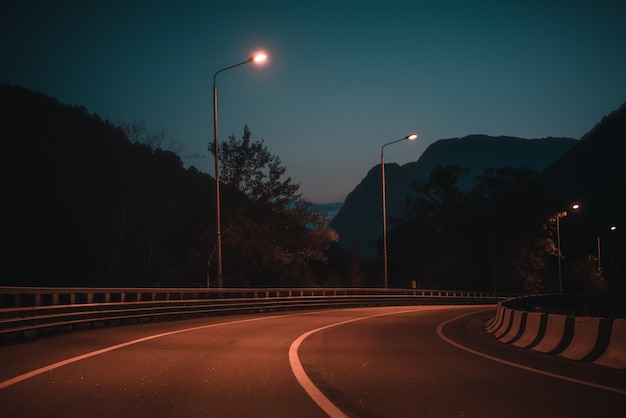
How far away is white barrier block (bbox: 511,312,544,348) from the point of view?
42.0 feet

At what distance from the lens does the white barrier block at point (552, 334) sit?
1148 cm

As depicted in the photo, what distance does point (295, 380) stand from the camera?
27.8 ft

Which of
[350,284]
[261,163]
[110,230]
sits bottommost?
[350,284]

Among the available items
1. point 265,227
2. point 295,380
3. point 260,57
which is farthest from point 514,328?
point 265,227

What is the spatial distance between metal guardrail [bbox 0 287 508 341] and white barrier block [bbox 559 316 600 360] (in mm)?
9977

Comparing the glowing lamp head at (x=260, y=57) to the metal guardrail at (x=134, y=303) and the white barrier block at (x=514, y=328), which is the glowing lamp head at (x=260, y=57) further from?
the white barrier block at (x=514, y=328)

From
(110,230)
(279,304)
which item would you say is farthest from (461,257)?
(279,304)

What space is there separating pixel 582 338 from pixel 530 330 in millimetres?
2631

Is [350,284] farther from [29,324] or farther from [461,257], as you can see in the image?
[29,324]

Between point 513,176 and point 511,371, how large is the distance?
288 feet

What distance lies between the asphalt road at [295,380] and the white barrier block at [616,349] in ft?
0.75

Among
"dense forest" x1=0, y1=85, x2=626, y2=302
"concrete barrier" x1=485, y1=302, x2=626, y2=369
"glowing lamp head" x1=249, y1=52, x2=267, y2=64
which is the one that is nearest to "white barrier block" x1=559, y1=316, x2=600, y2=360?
"concrete barrier" x1=485, y1=302, x2=626, y2=369

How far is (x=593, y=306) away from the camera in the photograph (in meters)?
34.7

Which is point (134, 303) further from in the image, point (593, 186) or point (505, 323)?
point (593, 186)
